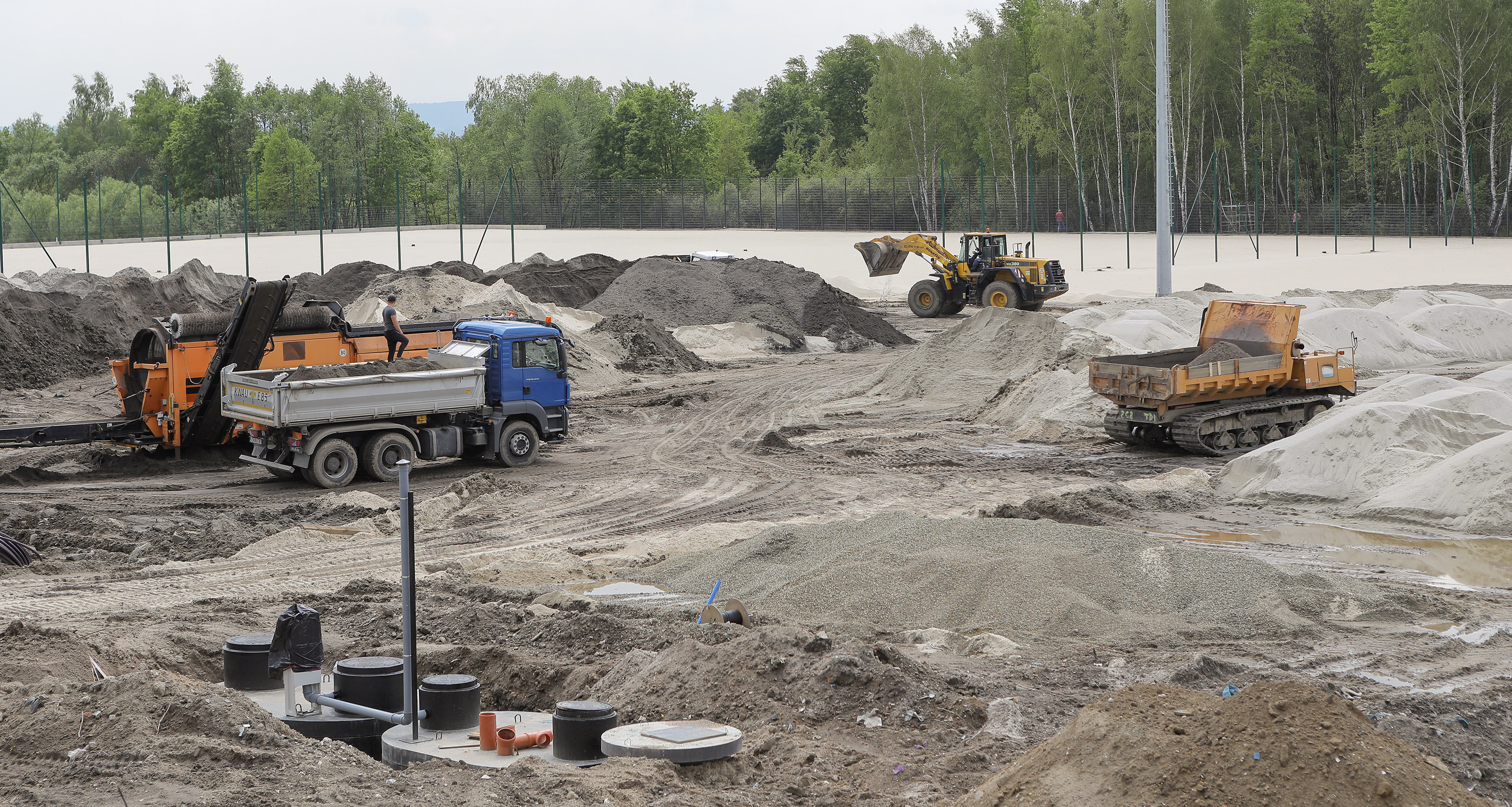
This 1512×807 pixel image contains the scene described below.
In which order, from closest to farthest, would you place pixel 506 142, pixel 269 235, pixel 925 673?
pixel 925 673 < pixel 269 235 < pixel 506 142

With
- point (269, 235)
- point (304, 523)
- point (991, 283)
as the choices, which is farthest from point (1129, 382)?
point (269, 235)

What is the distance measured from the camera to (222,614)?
417 inches

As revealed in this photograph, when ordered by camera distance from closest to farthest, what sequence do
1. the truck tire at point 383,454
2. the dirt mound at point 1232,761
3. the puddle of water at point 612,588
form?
the dirt mound at point 1232,761
the puddle of water at point 612,588
the truck tire at point 383,454

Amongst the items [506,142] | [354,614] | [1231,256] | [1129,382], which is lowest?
[354,614]

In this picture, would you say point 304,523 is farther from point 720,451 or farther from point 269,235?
point 269,235

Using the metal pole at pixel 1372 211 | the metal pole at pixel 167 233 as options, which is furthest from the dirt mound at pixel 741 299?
the metal pole at pixel 1372 211

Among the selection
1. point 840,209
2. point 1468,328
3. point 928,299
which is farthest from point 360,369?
point 840,209

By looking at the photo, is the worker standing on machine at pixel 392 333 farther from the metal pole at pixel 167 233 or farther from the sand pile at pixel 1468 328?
the metal pole at pixel 167 233

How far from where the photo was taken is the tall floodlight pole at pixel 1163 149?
29.1 m

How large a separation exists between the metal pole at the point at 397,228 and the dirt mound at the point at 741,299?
1231cm

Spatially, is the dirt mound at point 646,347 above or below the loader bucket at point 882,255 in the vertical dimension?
below

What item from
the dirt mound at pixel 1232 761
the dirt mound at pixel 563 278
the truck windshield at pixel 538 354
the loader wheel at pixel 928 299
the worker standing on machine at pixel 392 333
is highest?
the dirt mound at pixel 563 278

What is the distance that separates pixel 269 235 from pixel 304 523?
148 ft

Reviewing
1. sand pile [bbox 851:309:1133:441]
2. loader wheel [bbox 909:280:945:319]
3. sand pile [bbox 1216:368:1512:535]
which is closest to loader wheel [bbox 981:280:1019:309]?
loader wheel [bbox 909:280:945:319]
